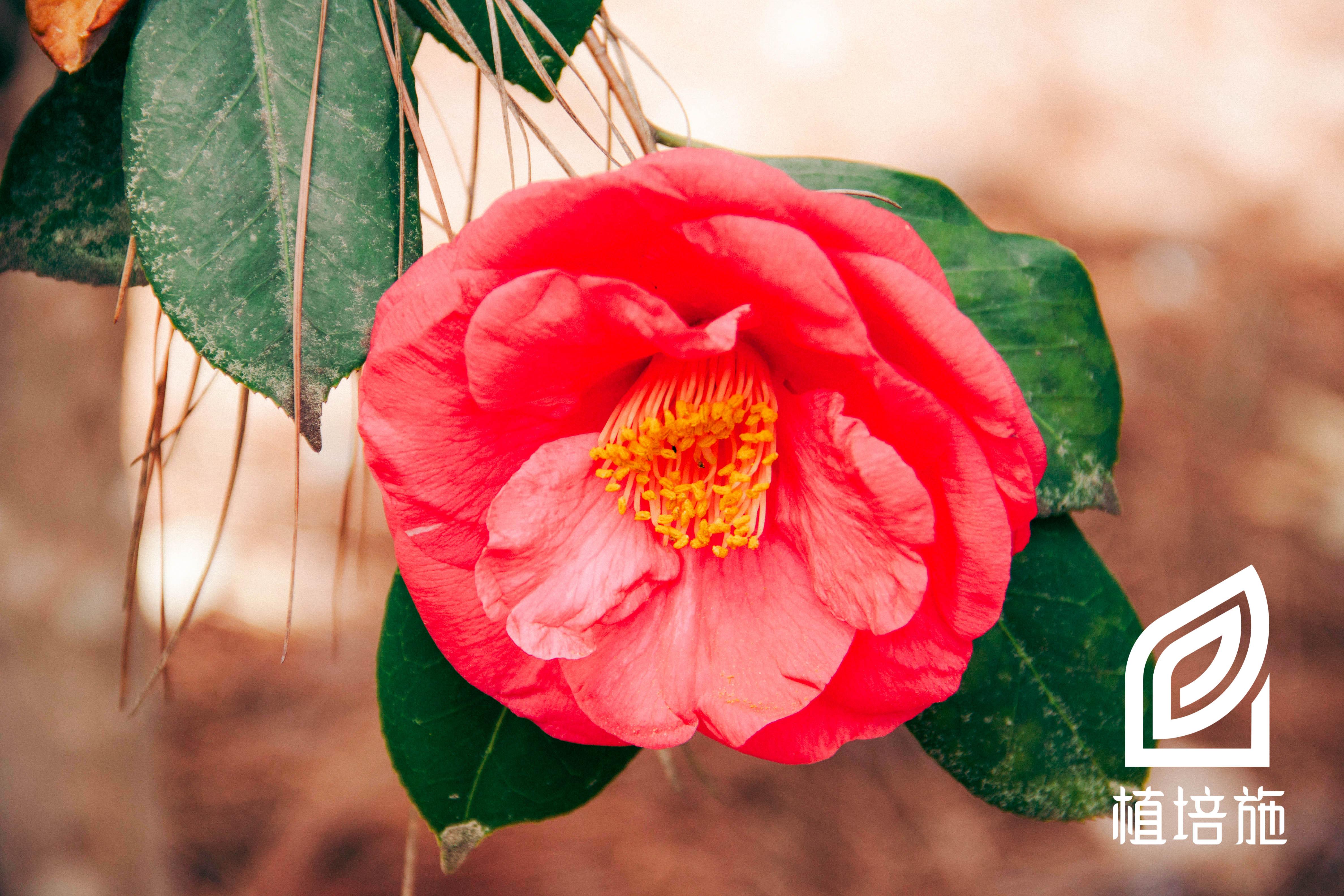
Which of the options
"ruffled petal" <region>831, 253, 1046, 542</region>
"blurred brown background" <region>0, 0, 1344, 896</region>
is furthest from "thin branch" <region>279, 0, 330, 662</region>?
"blurred brown background" <region>0, 0, 1344, 896</region>

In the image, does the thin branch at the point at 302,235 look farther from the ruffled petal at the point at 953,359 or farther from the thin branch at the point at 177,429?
the ruffled petal at the point at 953,359

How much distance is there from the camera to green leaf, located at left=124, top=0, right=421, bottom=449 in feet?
1.29

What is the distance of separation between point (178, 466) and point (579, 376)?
2425mm

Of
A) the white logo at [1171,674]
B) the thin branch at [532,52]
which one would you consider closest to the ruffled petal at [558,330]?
the thin branch at [532,52]

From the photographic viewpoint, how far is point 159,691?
147 centimetres

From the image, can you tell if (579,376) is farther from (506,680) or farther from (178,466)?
(178,466)

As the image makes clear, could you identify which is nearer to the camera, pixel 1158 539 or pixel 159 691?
pixel 159 691

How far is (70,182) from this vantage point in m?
0.50

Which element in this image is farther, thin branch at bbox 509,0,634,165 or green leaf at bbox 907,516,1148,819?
green leaf at bbox 907,516,1148,819

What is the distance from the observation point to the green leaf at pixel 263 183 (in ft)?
1.29

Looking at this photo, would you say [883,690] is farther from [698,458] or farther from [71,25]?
[71,25]

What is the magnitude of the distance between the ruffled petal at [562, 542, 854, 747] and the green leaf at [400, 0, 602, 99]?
293mm

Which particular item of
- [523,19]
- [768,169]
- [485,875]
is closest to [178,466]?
[485,875]

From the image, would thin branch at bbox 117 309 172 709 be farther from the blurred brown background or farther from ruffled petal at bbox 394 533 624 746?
the blurred brown background
